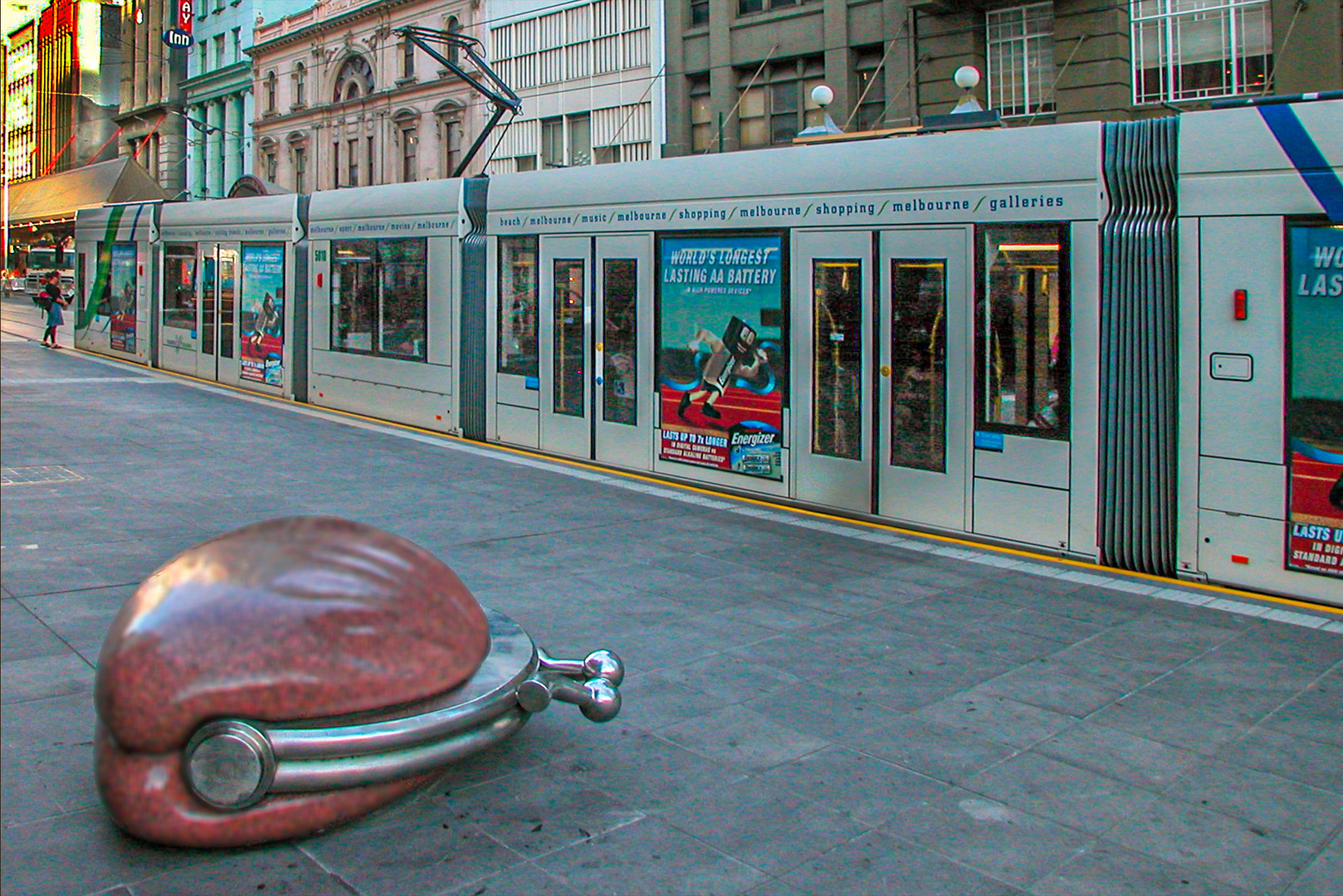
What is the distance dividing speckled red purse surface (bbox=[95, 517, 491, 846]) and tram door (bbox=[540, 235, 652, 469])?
28.2 feet

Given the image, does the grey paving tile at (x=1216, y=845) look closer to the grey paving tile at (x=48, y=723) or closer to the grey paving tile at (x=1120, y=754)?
the grey paving tile at (x=1120, y=754)

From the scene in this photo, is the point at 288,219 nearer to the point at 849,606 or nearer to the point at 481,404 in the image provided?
the point at 481,404

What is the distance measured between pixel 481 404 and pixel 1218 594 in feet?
30.3

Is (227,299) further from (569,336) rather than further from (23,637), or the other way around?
(23,637)

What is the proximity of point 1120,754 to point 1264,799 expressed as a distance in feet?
1.93

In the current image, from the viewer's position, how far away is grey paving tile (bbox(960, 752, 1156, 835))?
177 inches

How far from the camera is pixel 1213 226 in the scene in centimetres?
805

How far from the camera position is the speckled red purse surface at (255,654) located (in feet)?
11.6

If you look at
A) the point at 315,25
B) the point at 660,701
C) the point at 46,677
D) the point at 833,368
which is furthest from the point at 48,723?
the point at 315,25

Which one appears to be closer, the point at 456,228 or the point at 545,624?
the point at 545,624

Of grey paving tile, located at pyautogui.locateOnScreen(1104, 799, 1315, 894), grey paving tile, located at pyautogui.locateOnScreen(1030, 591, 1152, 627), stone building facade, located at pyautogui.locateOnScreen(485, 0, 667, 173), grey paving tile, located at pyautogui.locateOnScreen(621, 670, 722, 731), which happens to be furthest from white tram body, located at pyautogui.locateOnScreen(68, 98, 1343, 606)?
stone building facade, located at pyautogui.locateOnScreen(485, 0, 667, 173)

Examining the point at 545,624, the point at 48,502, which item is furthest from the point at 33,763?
the point at 48,502

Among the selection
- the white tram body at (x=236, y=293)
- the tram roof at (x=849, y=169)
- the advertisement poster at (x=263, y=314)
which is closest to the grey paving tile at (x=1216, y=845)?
the tram roof at (x=849, y=169)

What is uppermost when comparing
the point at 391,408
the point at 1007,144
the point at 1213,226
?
the point at 1007,144
